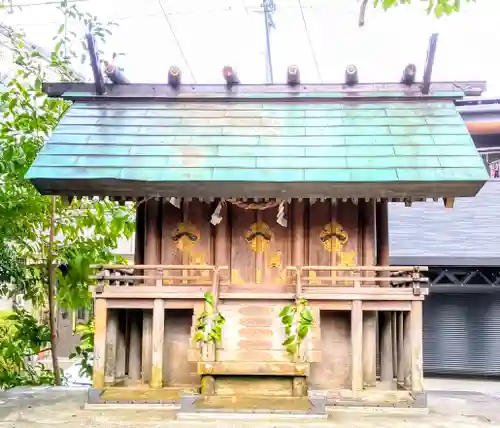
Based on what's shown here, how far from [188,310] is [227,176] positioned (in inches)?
91.8

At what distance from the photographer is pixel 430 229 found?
15344mm

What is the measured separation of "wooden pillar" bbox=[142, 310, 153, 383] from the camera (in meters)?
9.15

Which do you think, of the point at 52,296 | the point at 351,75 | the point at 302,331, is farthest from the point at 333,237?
the point at 52,296

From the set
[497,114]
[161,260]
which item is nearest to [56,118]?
[161,260]

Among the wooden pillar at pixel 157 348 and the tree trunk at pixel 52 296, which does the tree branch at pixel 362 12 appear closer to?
the wooden pillar at pixel 157 348

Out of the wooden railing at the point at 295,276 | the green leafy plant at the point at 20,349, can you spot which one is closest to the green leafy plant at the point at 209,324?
the wooden railing at the point at 295,276

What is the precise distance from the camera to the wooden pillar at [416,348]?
26.6ft

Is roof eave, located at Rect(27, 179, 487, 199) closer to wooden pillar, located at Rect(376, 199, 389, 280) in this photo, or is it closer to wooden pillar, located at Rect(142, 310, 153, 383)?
wooden pillar, located at Rect(376, 199, 389, 280)

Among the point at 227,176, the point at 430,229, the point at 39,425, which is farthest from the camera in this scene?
the point at 430,229

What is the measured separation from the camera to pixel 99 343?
328 inches

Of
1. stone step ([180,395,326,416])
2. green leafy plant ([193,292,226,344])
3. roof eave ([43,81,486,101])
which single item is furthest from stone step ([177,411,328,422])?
roof eave ([43,81,486,101])

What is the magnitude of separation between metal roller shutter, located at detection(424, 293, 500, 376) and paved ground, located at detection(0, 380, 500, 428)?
18.1 feet

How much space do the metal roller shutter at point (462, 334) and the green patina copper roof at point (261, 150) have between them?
6.85 m

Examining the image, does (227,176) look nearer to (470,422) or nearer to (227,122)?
(227,122)
